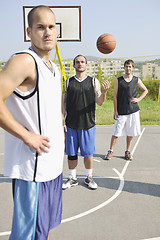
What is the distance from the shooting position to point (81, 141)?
3654mm

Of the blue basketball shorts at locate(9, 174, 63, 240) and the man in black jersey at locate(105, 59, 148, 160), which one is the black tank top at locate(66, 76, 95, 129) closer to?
the man in black jersey at locate(105, 59, 148, 160)

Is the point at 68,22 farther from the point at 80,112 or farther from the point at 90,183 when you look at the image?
the point at 90,183

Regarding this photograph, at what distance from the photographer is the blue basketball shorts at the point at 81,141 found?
3654 millimetres

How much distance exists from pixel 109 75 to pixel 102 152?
13985mm

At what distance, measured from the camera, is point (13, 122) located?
1413 millimetres

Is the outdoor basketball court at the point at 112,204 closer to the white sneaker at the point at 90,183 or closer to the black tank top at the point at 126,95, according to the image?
the white sneaker at the point at 90,183

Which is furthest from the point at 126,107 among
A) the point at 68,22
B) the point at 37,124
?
the point at 68,22

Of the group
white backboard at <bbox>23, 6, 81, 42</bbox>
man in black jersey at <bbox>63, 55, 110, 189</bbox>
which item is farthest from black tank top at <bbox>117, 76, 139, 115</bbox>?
white backboard at <bbox>23, 6, 81, 42</bbox>

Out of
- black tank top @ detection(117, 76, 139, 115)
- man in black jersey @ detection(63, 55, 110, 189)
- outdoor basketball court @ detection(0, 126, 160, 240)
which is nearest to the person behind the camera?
outdoor basketball court @ detection(0, 126, 160, 240)

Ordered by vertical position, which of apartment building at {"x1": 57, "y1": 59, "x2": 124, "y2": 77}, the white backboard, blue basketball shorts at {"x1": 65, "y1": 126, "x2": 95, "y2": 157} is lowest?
blue basketball shorts at {"x1": 65, "y1": 126, "x2": 95, "y2": 157}

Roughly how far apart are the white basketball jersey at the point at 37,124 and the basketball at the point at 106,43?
5.35 meters

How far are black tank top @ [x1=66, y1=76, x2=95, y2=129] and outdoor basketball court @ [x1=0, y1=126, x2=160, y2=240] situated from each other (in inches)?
38.1

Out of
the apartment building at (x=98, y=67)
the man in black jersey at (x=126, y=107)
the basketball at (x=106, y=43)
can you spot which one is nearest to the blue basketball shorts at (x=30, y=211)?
the man in black jersey at (x=126, y=107)

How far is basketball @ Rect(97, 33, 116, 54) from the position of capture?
6.71 m
